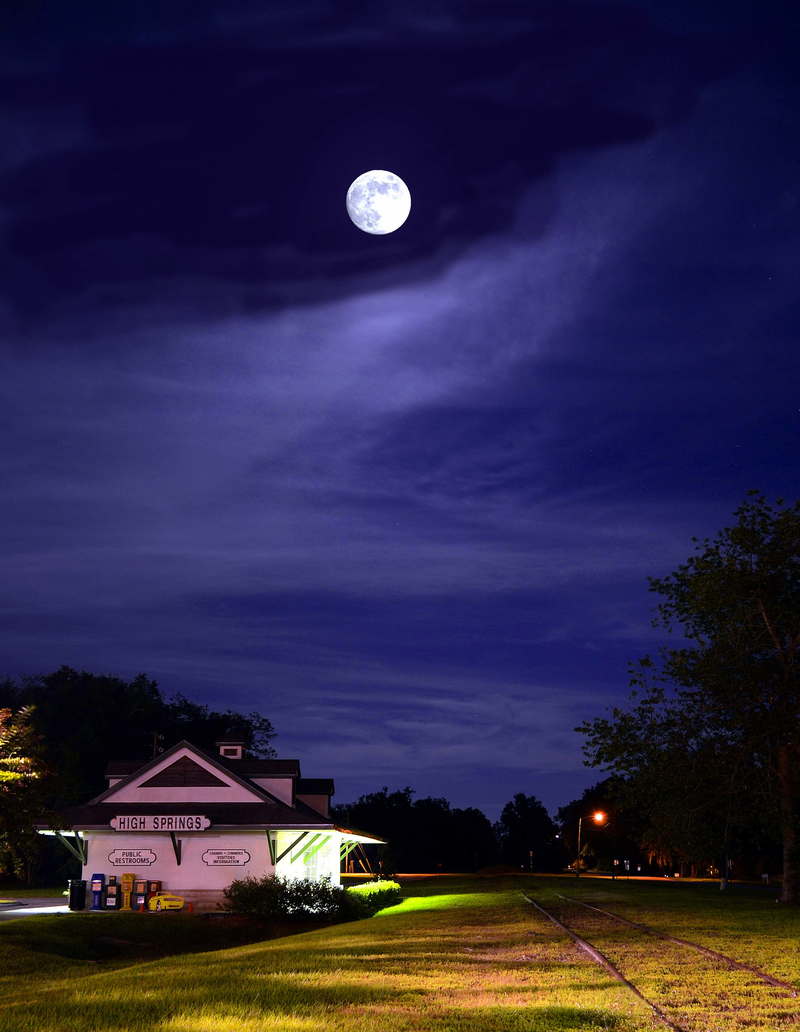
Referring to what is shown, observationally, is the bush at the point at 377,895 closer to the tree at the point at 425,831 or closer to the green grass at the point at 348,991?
the green grass at the point at 348,991

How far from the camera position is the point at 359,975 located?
13688mm

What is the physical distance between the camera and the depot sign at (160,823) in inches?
1347

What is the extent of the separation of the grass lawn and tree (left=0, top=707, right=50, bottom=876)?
74.0 inches

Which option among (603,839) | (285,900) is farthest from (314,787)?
(603,839)

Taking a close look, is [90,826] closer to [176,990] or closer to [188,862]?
[188,862]

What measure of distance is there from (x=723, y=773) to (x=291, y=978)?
25.2 metres

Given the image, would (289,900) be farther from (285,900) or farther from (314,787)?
(314,787)

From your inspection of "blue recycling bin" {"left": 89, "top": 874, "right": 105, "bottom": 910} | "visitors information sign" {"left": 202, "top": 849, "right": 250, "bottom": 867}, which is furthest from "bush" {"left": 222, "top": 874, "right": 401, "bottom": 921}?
"blue recycling bin" {"left": 89, "top": 874, "right": 105, "bottom": 910}

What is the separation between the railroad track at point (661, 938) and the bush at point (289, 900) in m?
8.02

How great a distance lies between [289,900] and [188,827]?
446 cm

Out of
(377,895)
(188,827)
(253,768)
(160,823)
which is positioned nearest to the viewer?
(160,823)

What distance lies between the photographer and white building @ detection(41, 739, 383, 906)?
3491 cm

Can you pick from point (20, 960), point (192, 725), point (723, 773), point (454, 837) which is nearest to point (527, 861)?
point (454, 837)

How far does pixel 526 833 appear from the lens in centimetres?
15212
